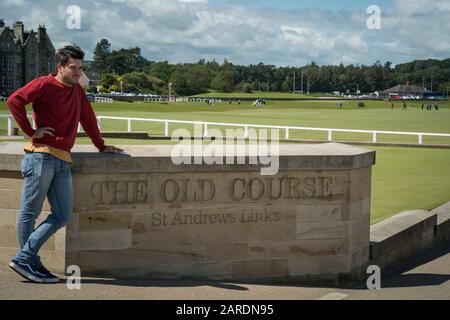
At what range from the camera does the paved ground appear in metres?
5.29

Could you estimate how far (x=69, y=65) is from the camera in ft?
17.7

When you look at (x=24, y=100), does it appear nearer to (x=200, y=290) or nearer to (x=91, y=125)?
(x=91, y=125)

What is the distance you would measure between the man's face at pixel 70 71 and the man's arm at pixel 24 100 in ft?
0.61

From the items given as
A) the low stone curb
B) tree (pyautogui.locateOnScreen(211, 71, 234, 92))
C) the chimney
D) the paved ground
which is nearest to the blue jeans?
the paved ground

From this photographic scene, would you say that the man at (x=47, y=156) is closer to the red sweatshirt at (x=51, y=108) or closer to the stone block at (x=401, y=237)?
the red sweatshirt at (x=51, y=108)

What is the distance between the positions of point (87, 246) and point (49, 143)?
38.4 inches

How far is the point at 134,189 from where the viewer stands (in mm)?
5914

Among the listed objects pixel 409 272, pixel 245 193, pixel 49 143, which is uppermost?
pixel 49 143

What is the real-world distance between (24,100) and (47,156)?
445 millimetres

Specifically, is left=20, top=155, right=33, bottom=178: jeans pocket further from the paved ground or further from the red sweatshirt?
the paved ground

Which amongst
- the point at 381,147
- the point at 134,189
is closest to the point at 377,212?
the point at 134,189

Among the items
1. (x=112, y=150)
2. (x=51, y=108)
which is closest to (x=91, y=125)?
(x=112, y=150)

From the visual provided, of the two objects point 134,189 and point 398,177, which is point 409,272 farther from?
point 398,177
